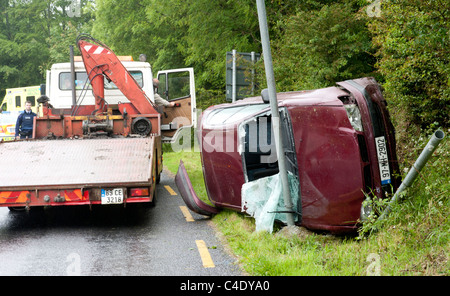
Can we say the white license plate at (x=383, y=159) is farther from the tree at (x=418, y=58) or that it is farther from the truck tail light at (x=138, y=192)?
the truck tail light at (x=138, y=192)

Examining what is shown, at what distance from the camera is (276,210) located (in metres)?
6.77

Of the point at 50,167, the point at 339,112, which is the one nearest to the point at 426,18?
the point at 339,112

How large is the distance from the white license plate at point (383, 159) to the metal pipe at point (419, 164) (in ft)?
0.98

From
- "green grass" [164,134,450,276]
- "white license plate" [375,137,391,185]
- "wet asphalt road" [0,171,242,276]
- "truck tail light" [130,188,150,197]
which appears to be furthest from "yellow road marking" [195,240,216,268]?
"white license plate" [375,137,391,185]

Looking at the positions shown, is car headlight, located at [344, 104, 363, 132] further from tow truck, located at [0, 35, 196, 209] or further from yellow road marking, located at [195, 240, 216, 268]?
tow truck, located at [0, 35, 196, 209]

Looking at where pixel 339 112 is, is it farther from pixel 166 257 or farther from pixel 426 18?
pixel 166 257

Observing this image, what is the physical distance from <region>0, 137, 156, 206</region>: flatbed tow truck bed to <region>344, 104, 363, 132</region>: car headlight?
2.92m

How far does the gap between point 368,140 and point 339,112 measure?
0.45m

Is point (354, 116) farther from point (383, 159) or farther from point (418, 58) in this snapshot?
point (418, 58)

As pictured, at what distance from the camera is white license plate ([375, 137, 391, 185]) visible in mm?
6191

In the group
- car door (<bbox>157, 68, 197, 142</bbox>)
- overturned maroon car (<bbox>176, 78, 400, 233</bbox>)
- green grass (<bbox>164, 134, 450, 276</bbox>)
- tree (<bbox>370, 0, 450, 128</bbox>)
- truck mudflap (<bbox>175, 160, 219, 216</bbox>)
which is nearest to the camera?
green grass (<bbox>164, 134, 450, 276</bbox>)

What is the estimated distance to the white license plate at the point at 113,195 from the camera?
758 centimetres

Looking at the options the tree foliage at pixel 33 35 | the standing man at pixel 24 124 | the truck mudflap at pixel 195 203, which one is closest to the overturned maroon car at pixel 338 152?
the truck mudflap at pixel 195 203

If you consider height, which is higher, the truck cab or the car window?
the truck cab
